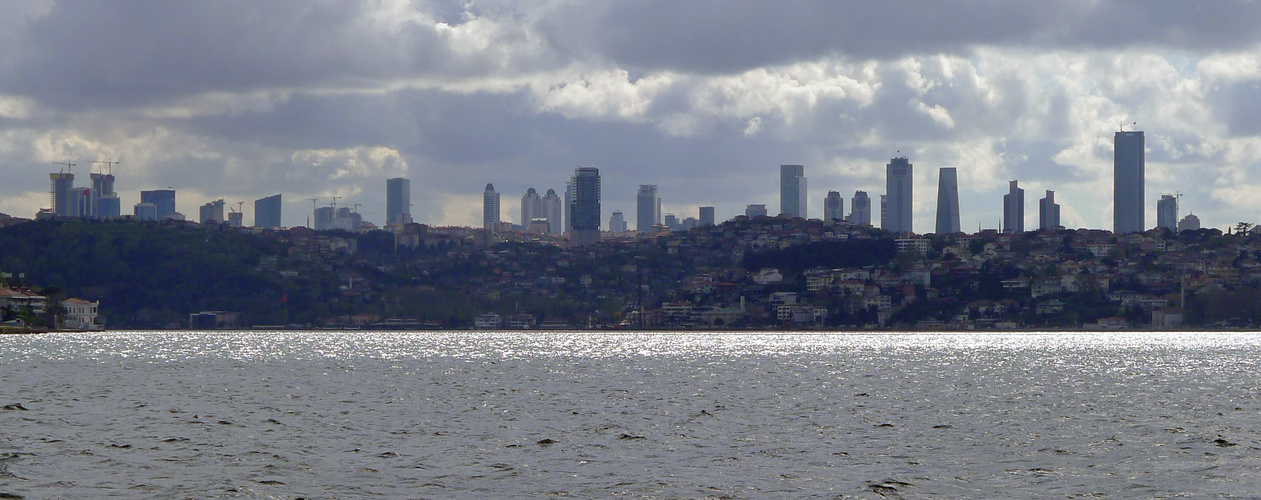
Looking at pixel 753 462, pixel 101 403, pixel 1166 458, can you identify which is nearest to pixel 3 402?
pixel 101 403

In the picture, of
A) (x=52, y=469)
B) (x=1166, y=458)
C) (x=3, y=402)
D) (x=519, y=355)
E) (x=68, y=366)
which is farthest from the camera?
(x=519, y=355)

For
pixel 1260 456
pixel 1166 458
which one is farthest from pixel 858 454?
pixel 1260 456

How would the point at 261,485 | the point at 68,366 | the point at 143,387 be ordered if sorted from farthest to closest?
the point at 68,366, the point at 143,387, the point at 261,485

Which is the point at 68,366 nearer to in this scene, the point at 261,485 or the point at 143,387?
the point at 143,387

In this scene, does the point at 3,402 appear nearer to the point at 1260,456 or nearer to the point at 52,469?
the point at 52,469

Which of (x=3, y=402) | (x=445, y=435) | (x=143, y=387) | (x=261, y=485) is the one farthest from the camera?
(x=143, y=387)

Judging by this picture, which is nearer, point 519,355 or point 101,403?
point 101,403
